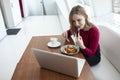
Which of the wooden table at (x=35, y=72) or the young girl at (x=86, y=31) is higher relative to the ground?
the young girl at (x=86, y=31)

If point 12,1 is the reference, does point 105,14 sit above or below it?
below

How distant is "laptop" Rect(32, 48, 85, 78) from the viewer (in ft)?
3.40

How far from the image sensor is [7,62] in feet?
9.59

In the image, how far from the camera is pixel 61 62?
1.10 metres

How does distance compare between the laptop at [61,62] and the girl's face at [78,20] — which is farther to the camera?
the girl's face at [78,20]

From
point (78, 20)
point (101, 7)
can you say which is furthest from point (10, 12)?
point (78, 20)

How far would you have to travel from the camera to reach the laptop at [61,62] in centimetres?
104

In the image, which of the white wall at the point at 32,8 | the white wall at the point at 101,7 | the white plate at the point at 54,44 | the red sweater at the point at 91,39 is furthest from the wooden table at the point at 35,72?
the white wall at the point at 32,8

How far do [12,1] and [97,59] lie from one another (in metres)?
4.38

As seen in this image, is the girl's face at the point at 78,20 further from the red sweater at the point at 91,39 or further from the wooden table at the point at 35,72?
the wooden table at the point at 35,72

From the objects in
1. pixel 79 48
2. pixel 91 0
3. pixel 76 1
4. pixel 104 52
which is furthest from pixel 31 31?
pixel 79 48

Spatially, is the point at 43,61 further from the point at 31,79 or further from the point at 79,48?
the point at 79,48

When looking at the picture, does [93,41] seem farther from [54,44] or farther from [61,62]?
[61,62]

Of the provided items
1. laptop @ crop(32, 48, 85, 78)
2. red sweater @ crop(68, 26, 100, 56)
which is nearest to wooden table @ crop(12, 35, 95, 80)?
laptop @ crop(32, 48, 85, 78)
